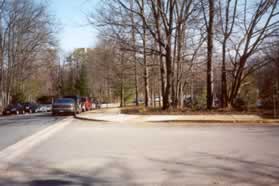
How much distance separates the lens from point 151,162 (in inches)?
338

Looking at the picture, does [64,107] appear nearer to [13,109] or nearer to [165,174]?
[13,109]

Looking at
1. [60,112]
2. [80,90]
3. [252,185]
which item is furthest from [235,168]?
[80,90]

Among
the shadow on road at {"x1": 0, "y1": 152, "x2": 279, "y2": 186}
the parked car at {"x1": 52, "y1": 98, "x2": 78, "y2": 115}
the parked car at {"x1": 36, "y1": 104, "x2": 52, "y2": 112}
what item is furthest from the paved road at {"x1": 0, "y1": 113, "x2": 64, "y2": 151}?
the parked car at {"x1": 36, "y1": 104, "x2": 52, "y2": 112}

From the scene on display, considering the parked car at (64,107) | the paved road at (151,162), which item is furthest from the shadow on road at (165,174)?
the parked car at (64,107)

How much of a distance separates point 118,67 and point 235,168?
3729 centimetres

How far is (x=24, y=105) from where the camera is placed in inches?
1975

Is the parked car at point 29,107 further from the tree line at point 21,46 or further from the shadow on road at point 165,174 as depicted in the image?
the shadow on road at point 165,174

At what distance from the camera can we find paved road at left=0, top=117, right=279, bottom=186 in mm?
6953

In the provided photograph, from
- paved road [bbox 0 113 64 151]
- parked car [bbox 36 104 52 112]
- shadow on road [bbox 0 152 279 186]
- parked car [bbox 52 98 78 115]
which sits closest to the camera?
shadow on road [bbox 0 152 279 186]

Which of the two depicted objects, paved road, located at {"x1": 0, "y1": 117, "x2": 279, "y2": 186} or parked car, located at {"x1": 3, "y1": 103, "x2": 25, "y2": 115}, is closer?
paved road, located at {"x1": 0, "y1": 117, "x2": 279, "y2": 186}

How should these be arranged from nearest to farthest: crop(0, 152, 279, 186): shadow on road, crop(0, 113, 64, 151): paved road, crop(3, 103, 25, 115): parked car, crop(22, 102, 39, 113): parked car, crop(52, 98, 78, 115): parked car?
crop(0, 152, 279, 186): shadow on road < crop(0, 113, 64, 151): paved road < crop(52, 98, 78, 115): parked car < crop(3, 103, 25, 115): parked car < crop(22, 102, 39, 113): parked car

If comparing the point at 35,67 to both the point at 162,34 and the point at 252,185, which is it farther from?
the point at 252,185

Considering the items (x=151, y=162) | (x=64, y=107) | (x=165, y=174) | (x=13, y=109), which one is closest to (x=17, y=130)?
(x=151, y=162)

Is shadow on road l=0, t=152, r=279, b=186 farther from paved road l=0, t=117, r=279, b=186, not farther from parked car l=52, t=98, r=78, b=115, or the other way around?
parked car l=52, t=98, r=78, b=115
